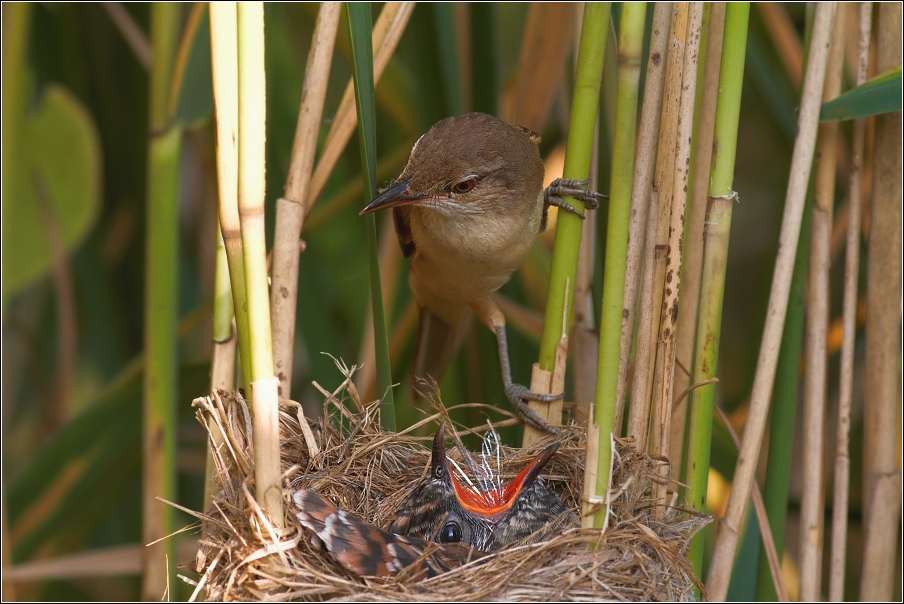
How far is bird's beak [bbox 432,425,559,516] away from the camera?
1.69 m

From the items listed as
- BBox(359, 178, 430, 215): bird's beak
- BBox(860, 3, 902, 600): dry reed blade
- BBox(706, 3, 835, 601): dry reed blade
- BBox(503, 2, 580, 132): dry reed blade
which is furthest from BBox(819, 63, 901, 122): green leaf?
BBox(359, 178, 430, 215): bird's beak

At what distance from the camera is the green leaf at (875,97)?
1.69 metres

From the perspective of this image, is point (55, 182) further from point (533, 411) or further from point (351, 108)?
point (533, 411)

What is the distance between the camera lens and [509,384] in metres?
2.08

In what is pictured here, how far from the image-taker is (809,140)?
5.50 feet

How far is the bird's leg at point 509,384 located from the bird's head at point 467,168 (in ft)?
1.17

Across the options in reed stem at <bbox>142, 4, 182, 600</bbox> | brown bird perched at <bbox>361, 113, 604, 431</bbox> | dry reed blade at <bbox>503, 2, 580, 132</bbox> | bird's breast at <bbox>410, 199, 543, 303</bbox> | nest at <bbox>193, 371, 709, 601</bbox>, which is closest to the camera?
nest at <bbox>193, 371, 709, 601</bbox>

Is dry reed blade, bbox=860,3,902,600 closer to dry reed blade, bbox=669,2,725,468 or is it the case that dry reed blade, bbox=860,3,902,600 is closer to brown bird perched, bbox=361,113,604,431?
dry reed blade, bbox=669,2,725,468

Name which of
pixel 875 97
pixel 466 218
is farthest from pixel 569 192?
pixel 875 97

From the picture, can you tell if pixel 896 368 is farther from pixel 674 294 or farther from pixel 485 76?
pixel 485 76

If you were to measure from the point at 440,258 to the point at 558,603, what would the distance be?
1095 millimetres

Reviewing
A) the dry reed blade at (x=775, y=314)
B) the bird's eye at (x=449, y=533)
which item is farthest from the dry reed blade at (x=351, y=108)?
the dry reed blade at (x=775, y=314)

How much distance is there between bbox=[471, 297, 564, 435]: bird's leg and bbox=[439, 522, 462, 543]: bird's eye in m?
0.28

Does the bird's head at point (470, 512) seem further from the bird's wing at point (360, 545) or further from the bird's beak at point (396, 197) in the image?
the bird's beak at point (396, 197)
